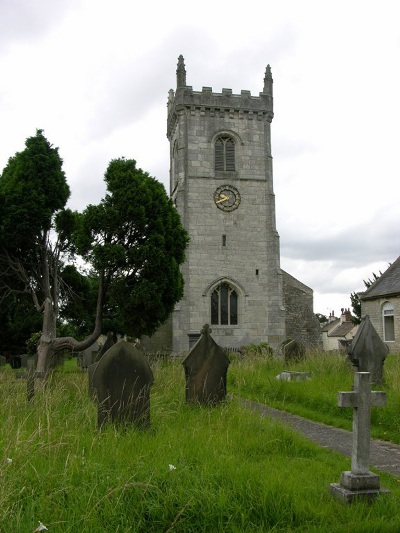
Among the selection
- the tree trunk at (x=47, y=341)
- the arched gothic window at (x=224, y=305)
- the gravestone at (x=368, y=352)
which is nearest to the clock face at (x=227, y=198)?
the arched gothic window at (x=224, y=305)

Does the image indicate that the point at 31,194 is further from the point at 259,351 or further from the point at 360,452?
the point at 360,452

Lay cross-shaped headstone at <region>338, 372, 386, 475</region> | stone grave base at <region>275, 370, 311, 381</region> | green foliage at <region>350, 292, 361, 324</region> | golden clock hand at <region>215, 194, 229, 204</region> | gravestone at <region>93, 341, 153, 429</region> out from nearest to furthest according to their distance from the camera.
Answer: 1. cross-shaped headstone at <region>338, 372, 386, 475</region>
2. gravestone at <region>93, 341, 153, 429</region>
3. stone grave base at <region>275, 370, 311, 381</region>
4. golden clock hand at <region>215, 194, 229, 204</region>
5. green foliage at <region>350, 292, 361, 324</region>

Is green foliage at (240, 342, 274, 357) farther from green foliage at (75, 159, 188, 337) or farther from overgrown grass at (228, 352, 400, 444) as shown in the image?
green foliage at (75, 159, 188, 337)

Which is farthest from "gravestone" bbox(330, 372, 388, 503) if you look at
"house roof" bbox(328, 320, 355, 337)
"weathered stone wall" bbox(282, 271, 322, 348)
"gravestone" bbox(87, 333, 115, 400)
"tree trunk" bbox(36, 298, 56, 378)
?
"house roof" bbox(328, 320, 355, 337)

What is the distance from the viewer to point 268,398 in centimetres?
1038

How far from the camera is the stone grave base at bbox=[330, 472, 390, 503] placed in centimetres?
417

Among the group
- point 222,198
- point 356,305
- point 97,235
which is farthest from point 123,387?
point 356,305

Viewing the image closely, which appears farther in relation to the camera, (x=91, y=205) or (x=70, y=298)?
(x=70, y=298)

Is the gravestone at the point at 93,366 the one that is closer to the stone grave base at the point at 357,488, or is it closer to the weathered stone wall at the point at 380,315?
the stone grave base at the point at 357,488

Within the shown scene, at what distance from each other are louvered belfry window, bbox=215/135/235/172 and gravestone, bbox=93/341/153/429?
22.5 m

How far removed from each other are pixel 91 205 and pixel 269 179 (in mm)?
15671

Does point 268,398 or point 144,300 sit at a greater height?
point 144,300

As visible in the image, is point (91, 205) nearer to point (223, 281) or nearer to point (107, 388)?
point (107, 388)

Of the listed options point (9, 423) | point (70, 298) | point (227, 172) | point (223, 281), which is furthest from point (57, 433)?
point (227, 172)
